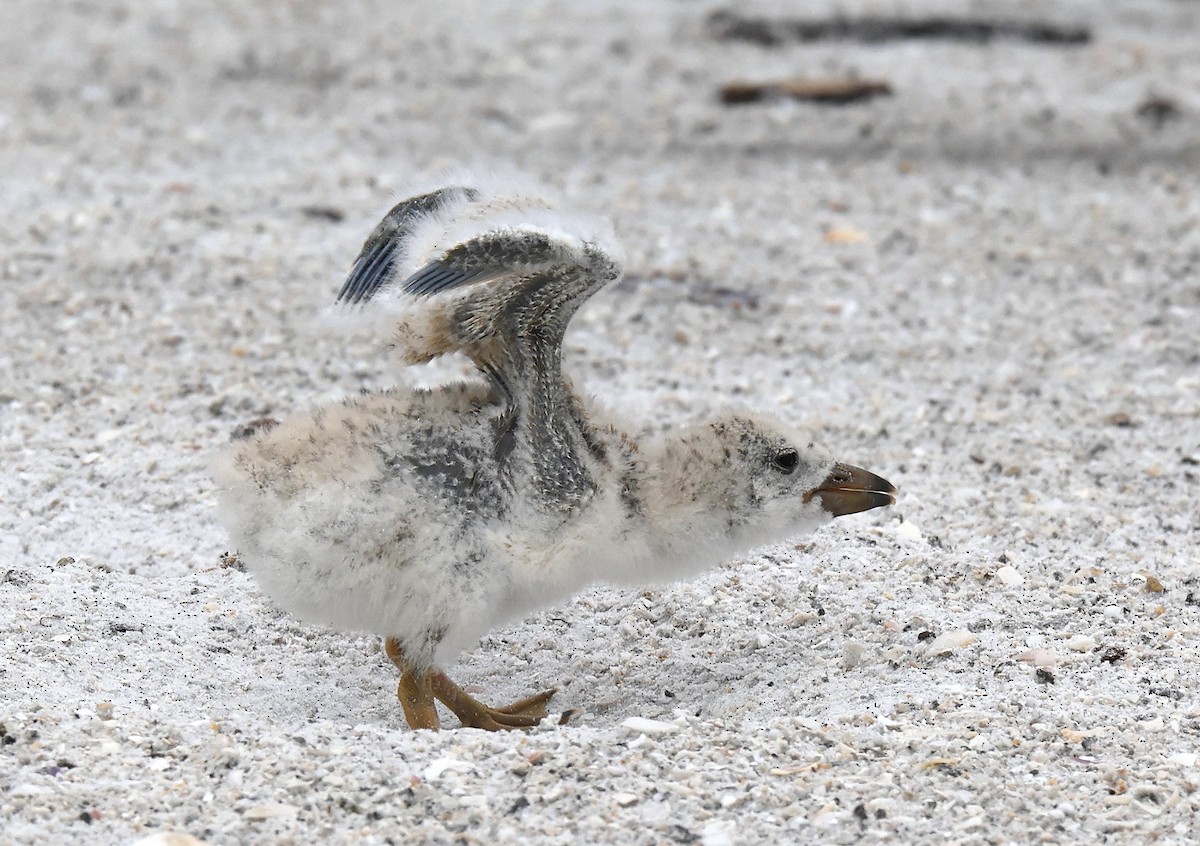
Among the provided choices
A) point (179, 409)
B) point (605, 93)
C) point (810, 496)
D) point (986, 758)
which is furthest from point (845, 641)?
point (605, 93)

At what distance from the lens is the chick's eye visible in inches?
158

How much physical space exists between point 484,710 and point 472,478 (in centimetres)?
59

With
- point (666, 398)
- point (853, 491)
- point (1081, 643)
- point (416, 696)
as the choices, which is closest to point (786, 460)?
point (853, 491)

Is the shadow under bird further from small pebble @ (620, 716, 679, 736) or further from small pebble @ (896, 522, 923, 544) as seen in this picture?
small pebble @ (896, 522, 923, 544)

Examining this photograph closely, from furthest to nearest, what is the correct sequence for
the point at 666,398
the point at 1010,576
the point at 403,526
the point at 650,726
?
1. the point at 666,398
2. the point at 1010,576
3. the point at 403,526
4. the point at 650,726

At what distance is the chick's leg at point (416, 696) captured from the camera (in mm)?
3680

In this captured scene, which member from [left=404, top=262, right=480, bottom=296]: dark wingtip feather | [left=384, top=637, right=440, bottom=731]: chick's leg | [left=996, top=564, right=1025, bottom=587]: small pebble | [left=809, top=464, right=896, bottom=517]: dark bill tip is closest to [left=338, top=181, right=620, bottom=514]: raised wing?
[left=404, top=262, right=480, bottom=296]: dark wingtip feather

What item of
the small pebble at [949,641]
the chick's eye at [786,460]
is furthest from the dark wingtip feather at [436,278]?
the small pebble at [949,641]

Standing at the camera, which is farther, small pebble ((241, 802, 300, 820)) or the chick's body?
the chick's body

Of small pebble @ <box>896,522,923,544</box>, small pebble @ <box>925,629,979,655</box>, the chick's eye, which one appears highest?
the chick's eye

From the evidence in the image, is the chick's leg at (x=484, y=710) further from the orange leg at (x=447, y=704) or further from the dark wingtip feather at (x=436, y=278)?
the dark wingtip feather at (x=436, y=278)

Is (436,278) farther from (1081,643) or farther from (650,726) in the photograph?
(1081,643)

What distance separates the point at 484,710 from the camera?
3.83m

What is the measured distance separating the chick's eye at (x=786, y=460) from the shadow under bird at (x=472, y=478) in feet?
0.03
